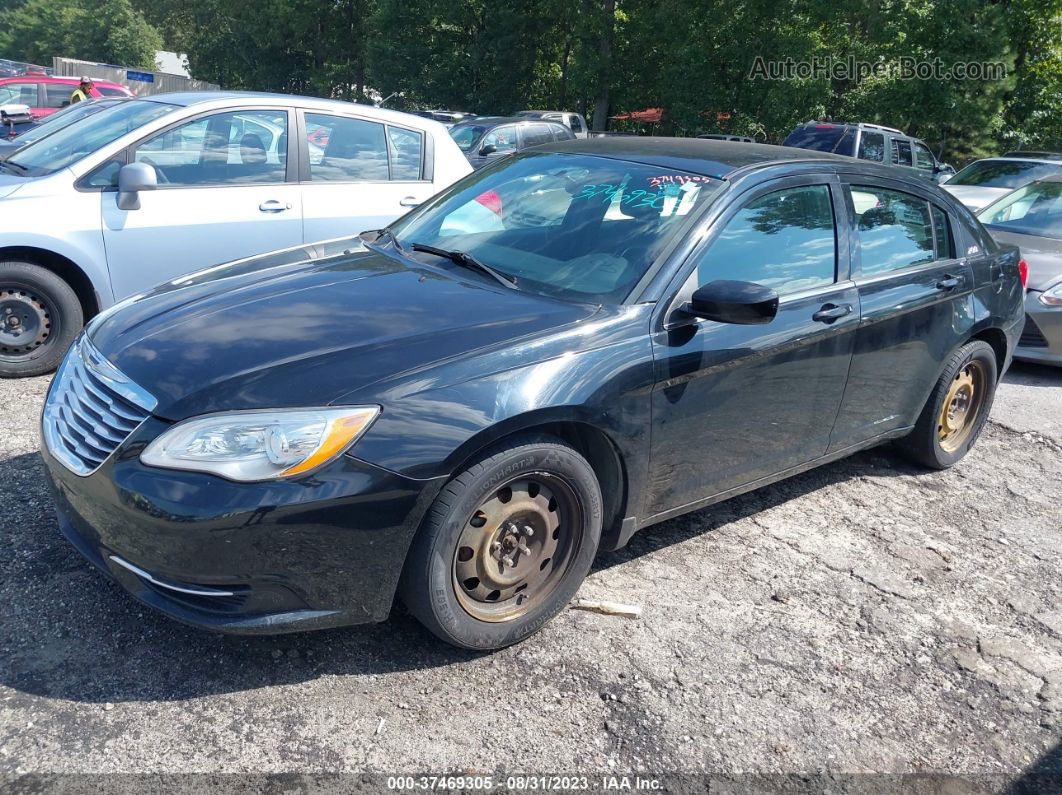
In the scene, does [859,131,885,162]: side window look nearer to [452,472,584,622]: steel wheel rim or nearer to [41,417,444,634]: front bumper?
[452,472,584,622]: steel wheel rim

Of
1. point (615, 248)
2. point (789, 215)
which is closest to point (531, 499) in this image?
point (615, 248)

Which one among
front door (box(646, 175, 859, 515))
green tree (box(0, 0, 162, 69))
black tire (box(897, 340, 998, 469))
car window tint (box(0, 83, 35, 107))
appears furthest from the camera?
green tree (box(0, 0, 162, 69))

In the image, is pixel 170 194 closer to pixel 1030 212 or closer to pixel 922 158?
pixel 1030 212

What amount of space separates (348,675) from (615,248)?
181 cm

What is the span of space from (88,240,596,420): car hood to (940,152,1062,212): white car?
10.6m

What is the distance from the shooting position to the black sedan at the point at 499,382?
270cm

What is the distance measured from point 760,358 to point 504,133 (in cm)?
1366

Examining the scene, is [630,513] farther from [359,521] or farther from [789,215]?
[789,215]

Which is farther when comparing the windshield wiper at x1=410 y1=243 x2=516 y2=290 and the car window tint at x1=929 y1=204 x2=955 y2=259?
the car window tint at x1=929 y1=204 x2=955 y2=259

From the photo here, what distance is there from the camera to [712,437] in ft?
11.9

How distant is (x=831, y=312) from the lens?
Result: 3955 mm

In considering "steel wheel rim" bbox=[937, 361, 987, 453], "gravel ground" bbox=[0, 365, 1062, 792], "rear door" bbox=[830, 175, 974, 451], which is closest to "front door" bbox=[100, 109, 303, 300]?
"gravel ground" bbox=[0, 365, 1062, 792]

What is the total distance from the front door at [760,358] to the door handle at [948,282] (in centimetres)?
78

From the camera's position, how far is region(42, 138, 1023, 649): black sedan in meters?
2.70
